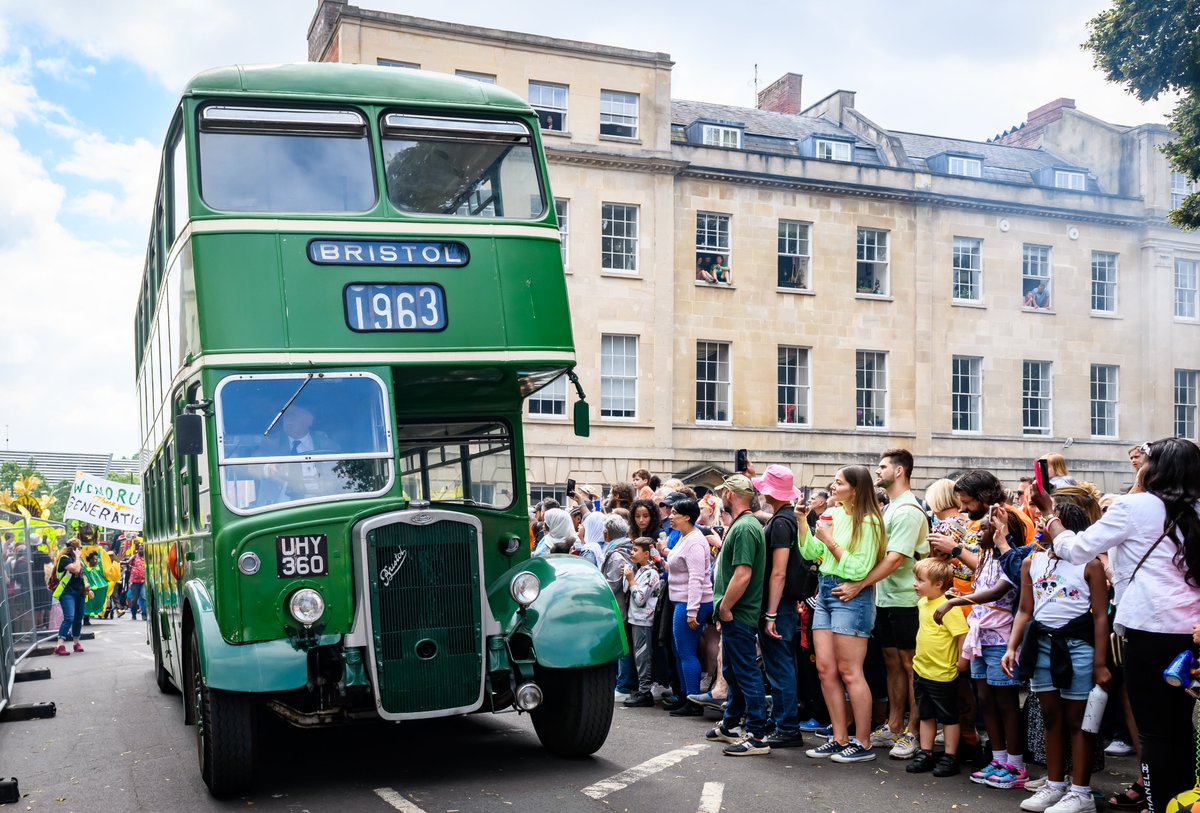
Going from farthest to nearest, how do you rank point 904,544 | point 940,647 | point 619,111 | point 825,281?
point 825,281, point 619,111, point 904,544, point 940,647

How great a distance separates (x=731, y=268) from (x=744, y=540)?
2308 centimetres

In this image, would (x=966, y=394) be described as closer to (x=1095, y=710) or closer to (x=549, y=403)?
(x=549, y=403)

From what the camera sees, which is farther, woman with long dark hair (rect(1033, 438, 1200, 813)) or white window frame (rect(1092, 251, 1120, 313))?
white window frame (rect(1092, 251, 1120, 313))

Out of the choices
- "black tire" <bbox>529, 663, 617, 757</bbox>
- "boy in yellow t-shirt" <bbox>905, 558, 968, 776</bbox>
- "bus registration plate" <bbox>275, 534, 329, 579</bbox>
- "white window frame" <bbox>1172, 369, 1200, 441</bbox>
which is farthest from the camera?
"white window frame" <bbox>1172, 369, 1200, 441</bbox>

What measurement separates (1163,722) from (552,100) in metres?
26.4

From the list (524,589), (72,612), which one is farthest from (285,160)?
(72,612)

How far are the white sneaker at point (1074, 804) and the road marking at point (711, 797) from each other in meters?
1.88

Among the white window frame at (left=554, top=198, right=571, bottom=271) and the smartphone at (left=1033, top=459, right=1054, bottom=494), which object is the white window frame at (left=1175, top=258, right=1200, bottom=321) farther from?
the smartphone at (left=1033, top=459, right=1054, bottom=494)

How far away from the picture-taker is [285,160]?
849 cm

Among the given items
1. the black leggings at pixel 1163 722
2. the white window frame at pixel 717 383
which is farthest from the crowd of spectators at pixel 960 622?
the white window frame at pixel 717 383

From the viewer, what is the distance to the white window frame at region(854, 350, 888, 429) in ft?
109

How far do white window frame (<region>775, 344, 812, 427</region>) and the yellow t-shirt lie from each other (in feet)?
78.3

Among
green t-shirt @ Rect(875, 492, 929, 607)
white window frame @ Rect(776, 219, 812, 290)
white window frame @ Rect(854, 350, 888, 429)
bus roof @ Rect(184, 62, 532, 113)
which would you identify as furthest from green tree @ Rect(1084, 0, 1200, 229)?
white window frame @ Rect(854, 350, 888, 429)

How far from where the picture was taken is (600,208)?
30.2 meters
